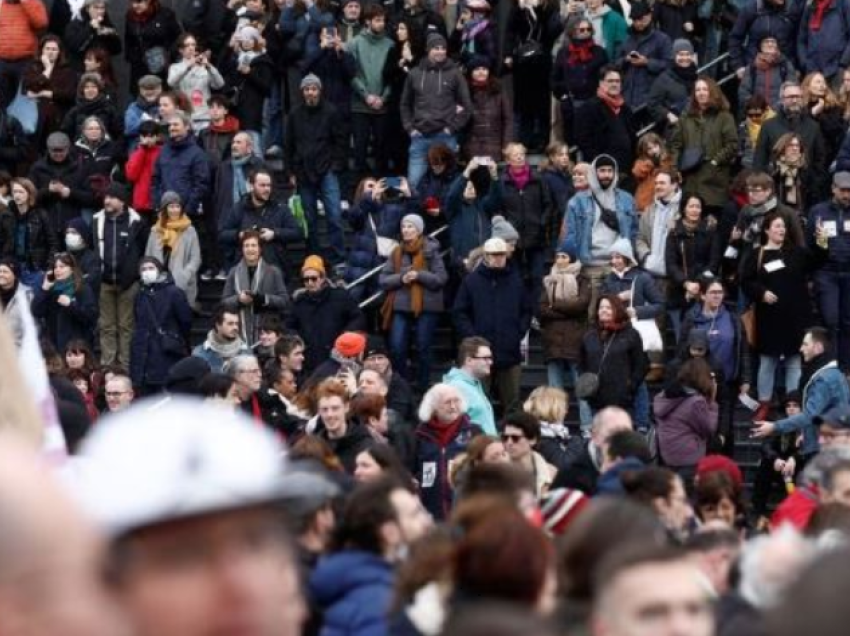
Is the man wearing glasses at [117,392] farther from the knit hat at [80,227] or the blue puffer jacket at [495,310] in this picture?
the knit hat at [80,227]

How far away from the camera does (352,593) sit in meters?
6.54

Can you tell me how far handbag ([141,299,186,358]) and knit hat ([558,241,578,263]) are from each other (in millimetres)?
3009

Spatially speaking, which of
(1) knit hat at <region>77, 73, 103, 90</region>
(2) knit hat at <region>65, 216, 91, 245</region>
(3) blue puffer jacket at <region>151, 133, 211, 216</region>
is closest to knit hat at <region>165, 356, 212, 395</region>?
(2) knit hat at <region>65, 216, 91, 245</region>

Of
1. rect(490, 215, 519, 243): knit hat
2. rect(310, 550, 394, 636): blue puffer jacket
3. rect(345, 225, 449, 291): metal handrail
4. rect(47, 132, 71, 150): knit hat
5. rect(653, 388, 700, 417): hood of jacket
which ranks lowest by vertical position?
rect(653, 388, 700, 417): hood of jacket

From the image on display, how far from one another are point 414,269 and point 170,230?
7.49 feet

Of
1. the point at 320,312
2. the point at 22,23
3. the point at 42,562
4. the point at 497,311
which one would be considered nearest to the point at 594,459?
the point at 497,311

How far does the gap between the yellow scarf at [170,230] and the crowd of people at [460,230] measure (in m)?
0.02

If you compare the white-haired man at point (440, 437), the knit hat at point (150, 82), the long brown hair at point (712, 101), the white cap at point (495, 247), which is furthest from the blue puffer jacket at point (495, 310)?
the white-haired man at point (440, 437)

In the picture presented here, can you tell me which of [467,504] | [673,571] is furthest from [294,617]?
[467,504]

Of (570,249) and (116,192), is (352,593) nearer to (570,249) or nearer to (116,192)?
(570,249)

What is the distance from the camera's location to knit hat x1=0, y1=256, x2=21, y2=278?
20.2 m

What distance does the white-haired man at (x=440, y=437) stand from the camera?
1404cm

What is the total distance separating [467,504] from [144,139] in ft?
54.5

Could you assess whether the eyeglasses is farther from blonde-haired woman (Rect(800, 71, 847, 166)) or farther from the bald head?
the bald head
